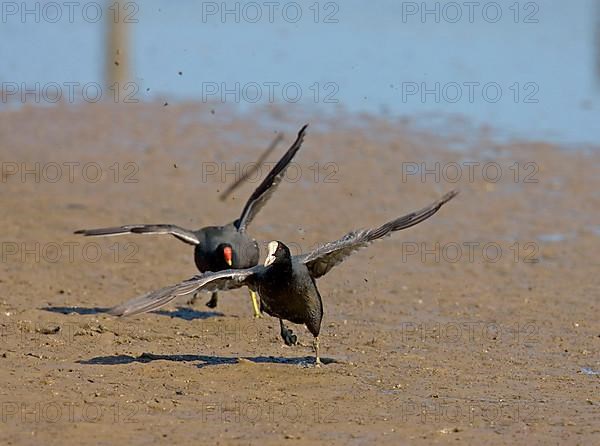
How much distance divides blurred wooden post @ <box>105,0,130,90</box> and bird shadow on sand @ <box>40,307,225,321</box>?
9.13m

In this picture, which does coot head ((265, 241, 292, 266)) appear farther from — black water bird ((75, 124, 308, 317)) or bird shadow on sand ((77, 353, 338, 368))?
black water bird ((75, 124, 308, 317))

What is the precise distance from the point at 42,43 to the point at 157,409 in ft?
52.2

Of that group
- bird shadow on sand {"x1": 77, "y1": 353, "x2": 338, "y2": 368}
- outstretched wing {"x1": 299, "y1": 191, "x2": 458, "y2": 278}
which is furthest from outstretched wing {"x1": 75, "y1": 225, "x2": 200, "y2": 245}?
outstretched wing {"x1": 299, "y1": 191, "x2": 458, "y2": 278}

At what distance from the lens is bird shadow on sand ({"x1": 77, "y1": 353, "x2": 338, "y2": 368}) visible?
838 cm

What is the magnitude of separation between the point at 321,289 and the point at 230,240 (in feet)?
3.42

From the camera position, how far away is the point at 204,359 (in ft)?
28.2

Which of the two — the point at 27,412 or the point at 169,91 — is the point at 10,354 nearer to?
the point at 27,412

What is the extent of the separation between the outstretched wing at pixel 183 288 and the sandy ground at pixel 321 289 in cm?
58

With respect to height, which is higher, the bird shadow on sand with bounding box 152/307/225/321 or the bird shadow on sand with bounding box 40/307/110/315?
the bird shadow on sand with bounding box 40/307/110/315

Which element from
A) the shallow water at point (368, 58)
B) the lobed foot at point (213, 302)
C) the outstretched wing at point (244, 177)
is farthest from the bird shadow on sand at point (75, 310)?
the shallow water at point (368, 58)

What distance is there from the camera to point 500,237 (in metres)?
12.4

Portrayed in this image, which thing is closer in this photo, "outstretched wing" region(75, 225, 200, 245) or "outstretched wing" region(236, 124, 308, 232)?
"outstretched wing" region(75, 225, 200, 245)

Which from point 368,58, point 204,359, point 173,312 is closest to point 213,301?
point 173,312

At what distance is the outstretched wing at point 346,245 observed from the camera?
27.7ft
